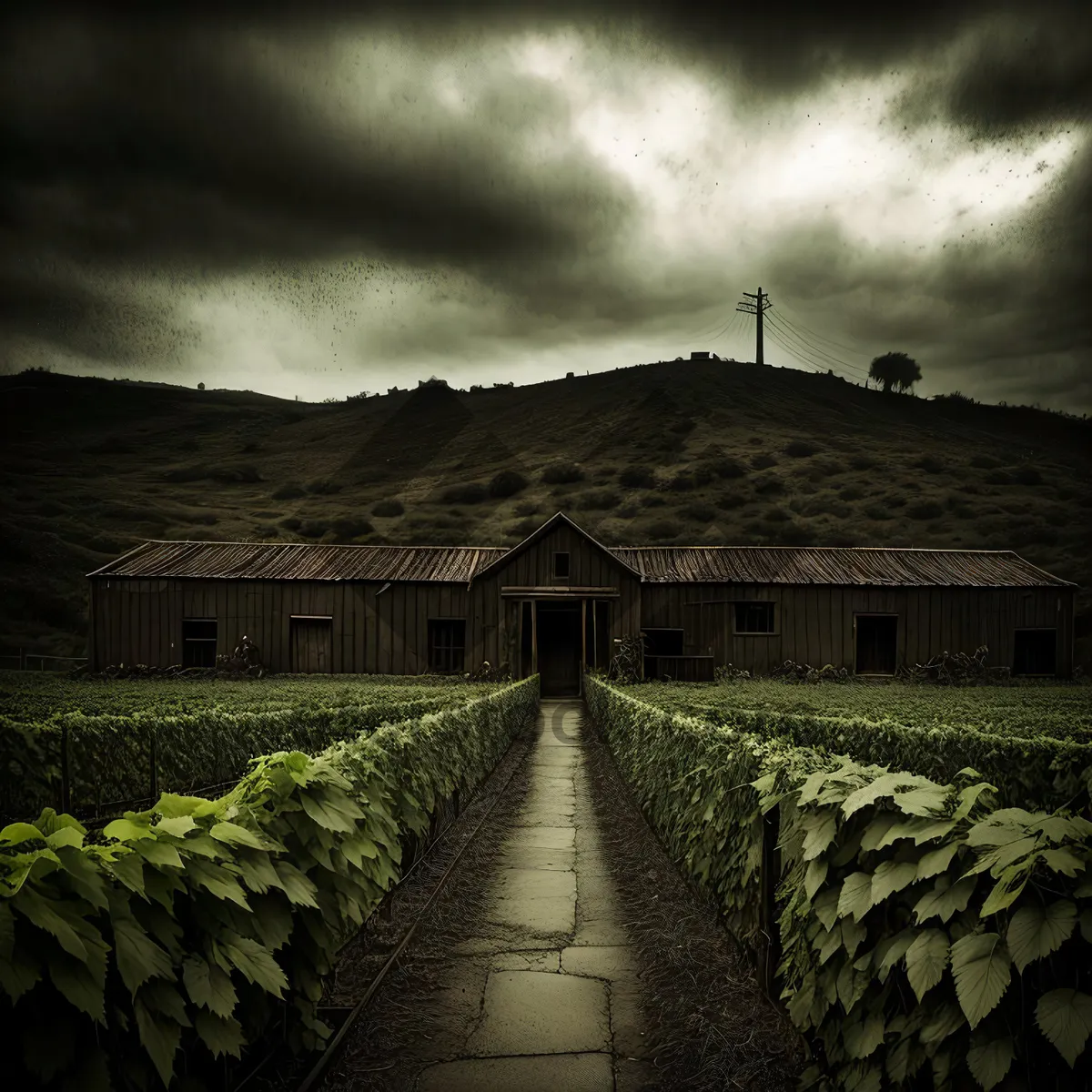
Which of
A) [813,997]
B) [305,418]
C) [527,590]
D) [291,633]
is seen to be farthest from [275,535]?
[813,997]

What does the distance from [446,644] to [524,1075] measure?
29.5 metres

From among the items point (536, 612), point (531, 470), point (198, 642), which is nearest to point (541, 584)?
point (536, 612)

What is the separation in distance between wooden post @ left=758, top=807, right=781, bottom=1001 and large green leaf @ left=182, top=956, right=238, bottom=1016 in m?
3.14

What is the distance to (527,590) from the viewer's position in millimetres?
31922

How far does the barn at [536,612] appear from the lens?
107 ft

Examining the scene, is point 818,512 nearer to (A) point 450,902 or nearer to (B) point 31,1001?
(A) point 450,902

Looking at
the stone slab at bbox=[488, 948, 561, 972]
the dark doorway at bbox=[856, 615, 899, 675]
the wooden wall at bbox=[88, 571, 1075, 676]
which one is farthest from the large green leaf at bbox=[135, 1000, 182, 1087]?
the dark doorway at bbox=[856, 615, 899, 675]

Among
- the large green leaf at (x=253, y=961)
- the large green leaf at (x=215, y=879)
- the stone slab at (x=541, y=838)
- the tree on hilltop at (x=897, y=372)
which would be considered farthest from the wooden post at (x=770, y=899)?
the tree on hilltop at (x=897, y=372)

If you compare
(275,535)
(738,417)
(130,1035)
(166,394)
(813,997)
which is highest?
(166,394)

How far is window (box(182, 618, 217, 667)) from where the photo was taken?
33094 millimetres

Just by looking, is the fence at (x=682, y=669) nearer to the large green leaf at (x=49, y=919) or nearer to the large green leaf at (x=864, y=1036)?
the large green leaf at (x=864, y=1036)

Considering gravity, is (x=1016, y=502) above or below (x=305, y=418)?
below

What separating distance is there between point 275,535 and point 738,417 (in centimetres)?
6671

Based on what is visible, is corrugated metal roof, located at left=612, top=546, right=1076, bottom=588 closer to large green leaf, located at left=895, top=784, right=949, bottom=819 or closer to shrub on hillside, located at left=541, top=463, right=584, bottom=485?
large green leaf, located at left=895, top=784, right=949, bottom=819
